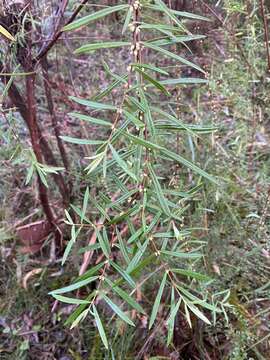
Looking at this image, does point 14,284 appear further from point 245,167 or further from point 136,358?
point 245,167

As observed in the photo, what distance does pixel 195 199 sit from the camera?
4.22ft

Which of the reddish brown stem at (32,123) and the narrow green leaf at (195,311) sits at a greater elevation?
the reddish brown stem at (32,123)

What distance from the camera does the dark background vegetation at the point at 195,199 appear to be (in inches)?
49.8

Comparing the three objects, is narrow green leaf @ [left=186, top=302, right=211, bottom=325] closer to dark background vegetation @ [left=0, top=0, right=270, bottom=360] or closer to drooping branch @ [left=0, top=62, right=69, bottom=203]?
dark background vegetation @ [left=0, top=0, right=270, bottom=360]

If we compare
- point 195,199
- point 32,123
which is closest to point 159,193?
point 195,199

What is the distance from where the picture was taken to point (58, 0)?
117 cm

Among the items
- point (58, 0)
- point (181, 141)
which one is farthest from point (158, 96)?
point (58, 0)

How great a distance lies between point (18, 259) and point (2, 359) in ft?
1.12

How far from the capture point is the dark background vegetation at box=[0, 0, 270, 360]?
1264 millimetres

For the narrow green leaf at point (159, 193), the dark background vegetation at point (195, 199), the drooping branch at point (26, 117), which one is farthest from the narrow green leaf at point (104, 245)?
the drooping branch at point (26, 117)

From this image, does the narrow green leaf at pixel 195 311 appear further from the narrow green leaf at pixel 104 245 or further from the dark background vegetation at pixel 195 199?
the dark background vegetation at pixel 195 199

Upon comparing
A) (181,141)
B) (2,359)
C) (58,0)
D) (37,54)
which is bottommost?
(2,359)

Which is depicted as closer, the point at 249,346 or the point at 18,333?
the point at 249,346

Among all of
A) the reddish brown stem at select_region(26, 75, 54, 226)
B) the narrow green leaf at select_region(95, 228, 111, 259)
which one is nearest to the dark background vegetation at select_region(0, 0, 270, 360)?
the reddish brown stem at select_region(26, 75, 54, 226)
